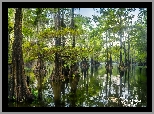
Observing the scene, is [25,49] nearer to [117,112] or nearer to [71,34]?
[71,34]

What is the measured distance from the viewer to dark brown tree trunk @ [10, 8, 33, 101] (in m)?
8.10

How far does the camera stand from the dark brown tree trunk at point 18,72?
26.6ft

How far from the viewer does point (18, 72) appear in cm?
831

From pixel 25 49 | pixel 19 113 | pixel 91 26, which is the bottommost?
pixel 19 113
